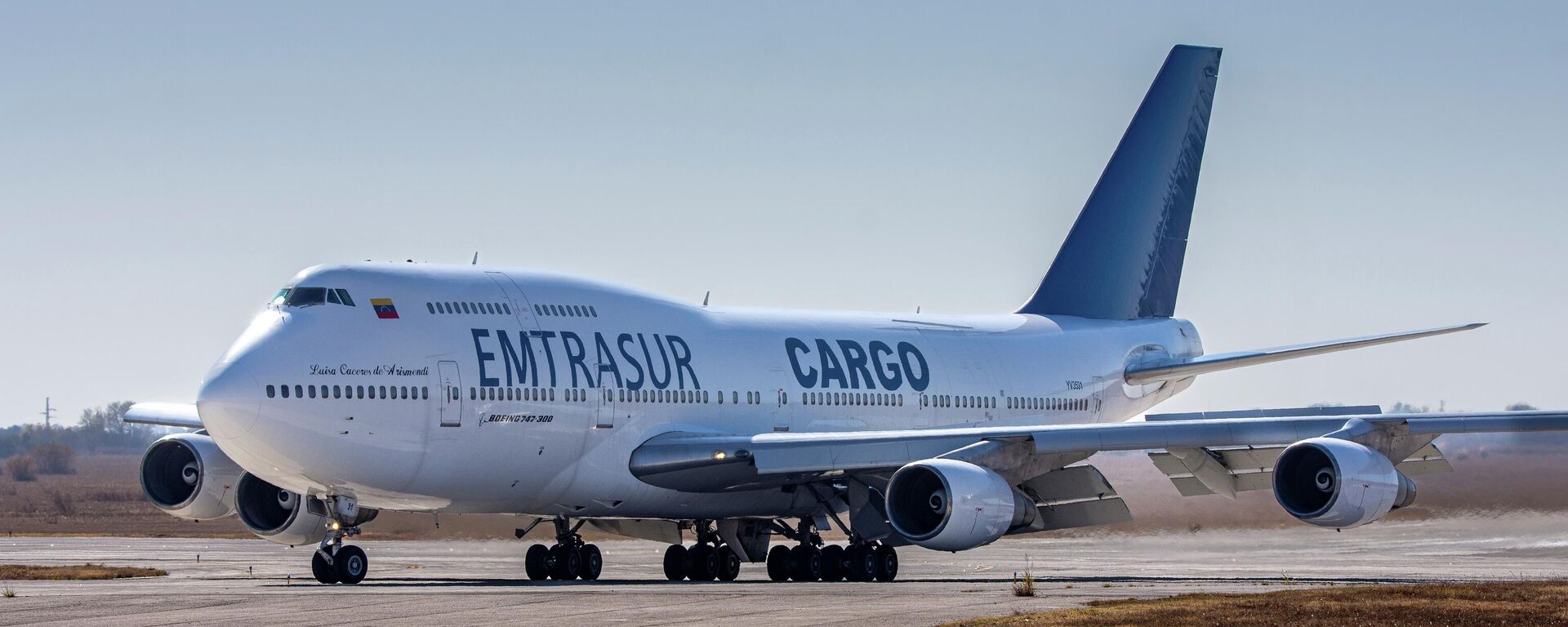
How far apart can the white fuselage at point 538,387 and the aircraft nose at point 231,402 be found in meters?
0.02

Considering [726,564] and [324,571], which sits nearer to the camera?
[324,571]

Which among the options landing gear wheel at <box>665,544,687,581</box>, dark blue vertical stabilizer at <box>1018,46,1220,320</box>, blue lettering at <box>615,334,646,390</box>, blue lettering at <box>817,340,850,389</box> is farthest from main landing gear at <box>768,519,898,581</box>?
dark blue vertical stabilizer at <box>1018,46,1220,320</box>

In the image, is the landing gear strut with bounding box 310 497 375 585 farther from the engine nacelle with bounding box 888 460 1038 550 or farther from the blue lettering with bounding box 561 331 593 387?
the engine nacelle with bounding box 888 460 1038 550

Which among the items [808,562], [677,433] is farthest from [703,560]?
[677,433]

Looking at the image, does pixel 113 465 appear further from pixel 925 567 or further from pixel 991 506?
pixel 991 506

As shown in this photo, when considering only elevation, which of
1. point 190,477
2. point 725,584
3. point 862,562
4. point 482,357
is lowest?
point 725,584

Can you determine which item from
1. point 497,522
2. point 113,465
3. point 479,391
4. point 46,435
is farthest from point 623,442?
point 113,465

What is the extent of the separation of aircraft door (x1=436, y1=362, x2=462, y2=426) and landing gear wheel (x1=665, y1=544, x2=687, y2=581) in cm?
642

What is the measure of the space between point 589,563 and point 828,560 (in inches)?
144

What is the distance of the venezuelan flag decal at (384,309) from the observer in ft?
81.5

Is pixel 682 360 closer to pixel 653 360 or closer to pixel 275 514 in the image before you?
pixel 653 360

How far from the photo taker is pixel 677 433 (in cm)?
2842

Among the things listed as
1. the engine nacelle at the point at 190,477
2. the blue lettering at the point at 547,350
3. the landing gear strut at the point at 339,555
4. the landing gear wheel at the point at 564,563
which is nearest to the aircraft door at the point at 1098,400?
the landing gear wheel at the point at 564,563

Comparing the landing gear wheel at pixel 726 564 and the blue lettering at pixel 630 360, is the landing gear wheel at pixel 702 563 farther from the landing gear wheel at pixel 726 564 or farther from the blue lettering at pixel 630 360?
the blue lettering at pixel 630 360
